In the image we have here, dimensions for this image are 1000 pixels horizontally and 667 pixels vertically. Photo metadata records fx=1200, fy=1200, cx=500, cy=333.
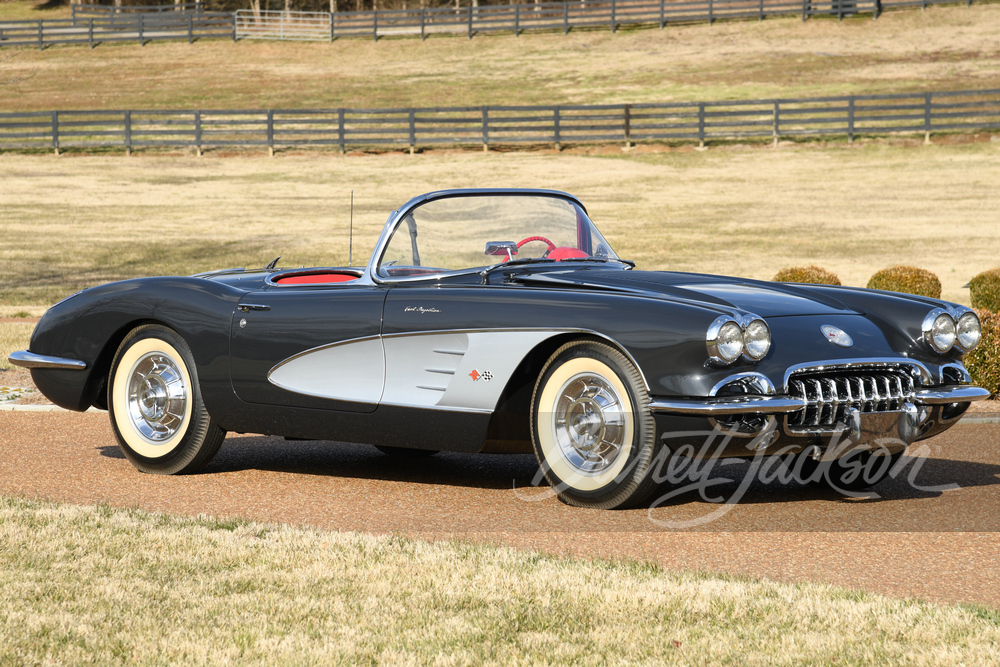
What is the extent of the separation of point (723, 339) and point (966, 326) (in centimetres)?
159

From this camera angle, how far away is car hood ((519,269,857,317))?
5309 millimetres

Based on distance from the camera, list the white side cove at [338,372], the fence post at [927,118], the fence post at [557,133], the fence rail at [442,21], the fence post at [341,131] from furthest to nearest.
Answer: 1. the fence rail at [442,21]
2. the fence post at [341,131]
3. the fence post at [557,133]
4. the fence post at [927,118]
5. the white side cove at [338,372]

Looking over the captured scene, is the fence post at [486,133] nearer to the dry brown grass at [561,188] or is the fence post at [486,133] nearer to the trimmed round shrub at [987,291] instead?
the dry brown grass at [561,188]

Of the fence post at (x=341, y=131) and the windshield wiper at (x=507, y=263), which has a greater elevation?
the fence post at (x=341, y=131)

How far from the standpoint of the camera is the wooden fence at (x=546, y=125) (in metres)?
37.1

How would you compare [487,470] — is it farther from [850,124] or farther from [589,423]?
[850,124]

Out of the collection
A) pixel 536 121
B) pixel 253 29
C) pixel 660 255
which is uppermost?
pixel 253 29

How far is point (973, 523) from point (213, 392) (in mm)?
3690

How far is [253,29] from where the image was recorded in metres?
62.5

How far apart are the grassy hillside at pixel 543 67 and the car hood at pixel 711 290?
39.9 meters

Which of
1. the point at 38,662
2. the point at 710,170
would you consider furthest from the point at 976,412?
the point at 710,170

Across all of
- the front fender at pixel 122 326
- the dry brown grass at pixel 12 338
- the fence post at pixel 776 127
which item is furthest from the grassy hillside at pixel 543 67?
the front fender at pixel 122 326

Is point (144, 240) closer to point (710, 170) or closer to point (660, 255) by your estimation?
point (660, 255)

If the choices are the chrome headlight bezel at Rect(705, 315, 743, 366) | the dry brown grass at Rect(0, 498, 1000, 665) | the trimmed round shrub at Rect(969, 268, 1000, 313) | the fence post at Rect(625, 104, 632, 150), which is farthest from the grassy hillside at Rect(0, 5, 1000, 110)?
the dry brown grass at Rect(0, 498, 1000, 665)
